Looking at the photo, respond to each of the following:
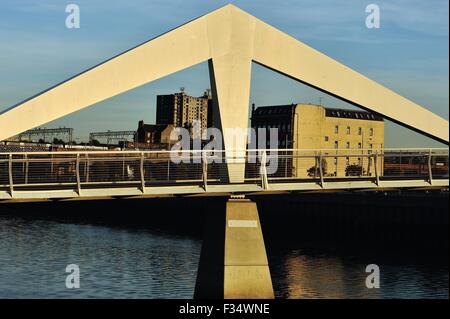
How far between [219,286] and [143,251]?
105ft

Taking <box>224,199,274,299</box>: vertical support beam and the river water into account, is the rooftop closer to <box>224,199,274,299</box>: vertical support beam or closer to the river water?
the river water

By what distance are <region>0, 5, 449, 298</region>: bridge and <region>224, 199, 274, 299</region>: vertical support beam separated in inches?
1.3

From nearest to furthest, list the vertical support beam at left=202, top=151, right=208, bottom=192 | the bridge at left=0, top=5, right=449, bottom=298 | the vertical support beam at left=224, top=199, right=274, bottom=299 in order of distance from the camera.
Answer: the bridge at left=0, top=5, right=449, bottom=298, the vertical support beam at left=202, top=151, right=208, bottom=192, the vertical support beam at left=224, top=199, right=274, bottom=299

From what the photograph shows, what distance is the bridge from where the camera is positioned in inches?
954

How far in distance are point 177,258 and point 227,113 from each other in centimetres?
2719

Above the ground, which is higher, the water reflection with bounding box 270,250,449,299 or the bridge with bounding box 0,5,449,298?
the bridge with bounding box 0,5,449,298

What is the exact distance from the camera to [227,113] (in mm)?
26781

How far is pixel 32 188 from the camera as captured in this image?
25156 mm

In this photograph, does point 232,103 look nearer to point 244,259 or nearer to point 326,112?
point 244,259

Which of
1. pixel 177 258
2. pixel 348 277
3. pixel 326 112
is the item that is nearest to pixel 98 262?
pixel 177 258

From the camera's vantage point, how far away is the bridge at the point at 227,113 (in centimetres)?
2423

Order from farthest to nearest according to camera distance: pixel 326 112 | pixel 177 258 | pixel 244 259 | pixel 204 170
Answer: pixel 326 112
pixel 177 258
pixel 244 259
pixel 204 170

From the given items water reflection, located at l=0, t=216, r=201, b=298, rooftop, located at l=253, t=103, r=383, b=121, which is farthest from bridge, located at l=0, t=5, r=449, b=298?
rooftop, located at l=253, t=103, r=383, b=121
